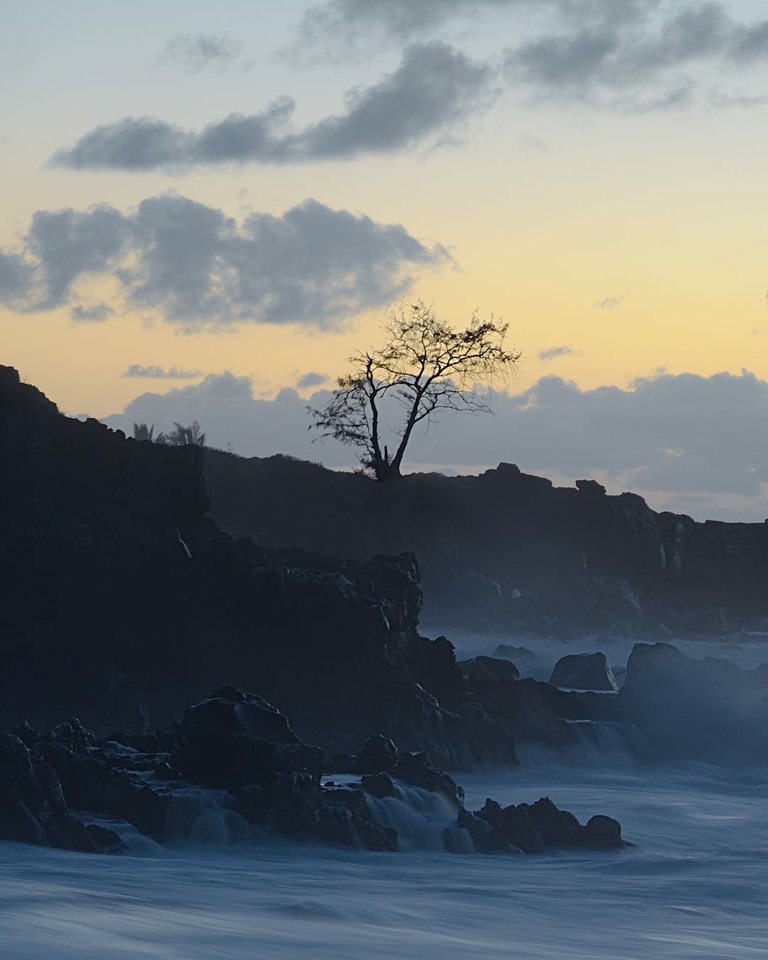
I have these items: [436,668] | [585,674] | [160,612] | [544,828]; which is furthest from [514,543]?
[544,828]

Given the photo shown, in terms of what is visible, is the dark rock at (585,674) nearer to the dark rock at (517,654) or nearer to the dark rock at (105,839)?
the dark rock at (517,654)

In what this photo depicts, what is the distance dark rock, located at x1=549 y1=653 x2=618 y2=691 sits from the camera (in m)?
47.1

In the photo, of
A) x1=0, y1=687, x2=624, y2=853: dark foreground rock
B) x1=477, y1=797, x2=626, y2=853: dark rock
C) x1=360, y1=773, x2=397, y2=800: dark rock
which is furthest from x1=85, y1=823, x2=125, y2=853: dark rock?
x1=477, y1=797, x2=626, y2=853: dark rock

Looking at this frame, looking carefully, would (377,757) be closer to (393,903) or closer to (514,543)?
(393,903)

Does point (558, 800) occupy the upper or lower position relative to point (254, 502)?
lower

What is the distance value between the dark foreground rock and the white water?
56 centimetres

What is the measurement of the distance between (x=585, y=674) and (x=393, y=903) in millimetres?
26001

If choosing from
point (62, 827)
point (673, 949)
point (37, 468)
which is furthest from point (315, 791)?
point (37, 468)

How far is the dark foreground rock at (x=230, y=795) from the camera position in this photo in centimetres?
2434

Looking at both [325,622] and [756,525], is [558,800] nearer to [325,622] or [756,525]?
[325,622]

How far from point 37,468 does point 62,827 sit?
49.9 ft

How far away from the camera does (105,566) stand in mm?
36812

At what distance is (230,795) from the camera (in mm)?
26469

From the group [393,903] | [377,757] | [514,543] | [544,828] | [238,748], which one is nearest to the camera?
[393,903]
